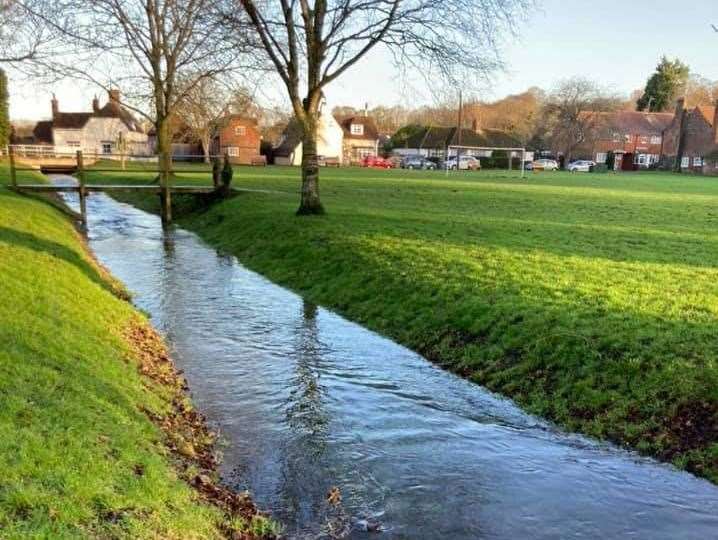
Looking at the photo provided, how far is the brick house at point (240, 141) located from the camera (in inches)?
3356

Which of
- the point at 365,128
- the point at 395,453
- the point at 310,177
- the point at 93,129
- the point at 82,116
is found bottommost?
the point at 395,453

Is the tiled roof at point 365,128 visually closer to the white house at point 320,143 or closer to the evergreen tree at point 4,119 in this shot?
the white house at point 320,143

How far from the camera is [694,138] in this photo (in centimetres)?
9156

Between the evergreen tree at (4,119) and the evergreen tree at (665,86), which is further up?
the evergreen tree at (665,86)

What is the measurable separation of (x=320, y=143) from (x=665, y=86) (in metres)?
66.9

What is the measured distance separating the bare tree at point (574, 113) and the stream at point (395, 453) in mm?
90202

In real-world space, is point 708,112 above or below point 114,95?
above

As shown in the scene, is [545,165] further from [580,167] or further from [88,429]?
[88,429]

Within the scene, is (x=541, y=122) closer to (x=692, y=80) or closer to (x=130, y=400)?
(x=692, y=80)

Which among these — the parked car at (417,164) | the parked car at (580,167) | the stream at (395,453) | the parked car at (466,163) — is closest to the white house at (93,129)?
the parked car at (417,164)

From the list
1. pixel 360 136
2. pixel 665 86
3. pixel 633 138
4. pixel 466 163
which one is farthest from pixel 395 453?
pixel 665 86

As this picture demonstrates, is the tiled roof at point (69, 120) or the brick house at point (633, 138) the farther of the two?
the brick house at point (633, 138)

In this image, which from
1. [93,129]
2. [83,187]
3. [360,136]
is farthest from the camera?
[360,136]

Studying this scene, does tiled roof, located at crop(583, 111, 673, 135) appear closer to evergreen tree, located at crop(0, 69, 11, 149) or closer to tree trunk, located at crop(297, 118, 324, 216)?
evergreen tree, located at crop(0, 69, 11, 149)
